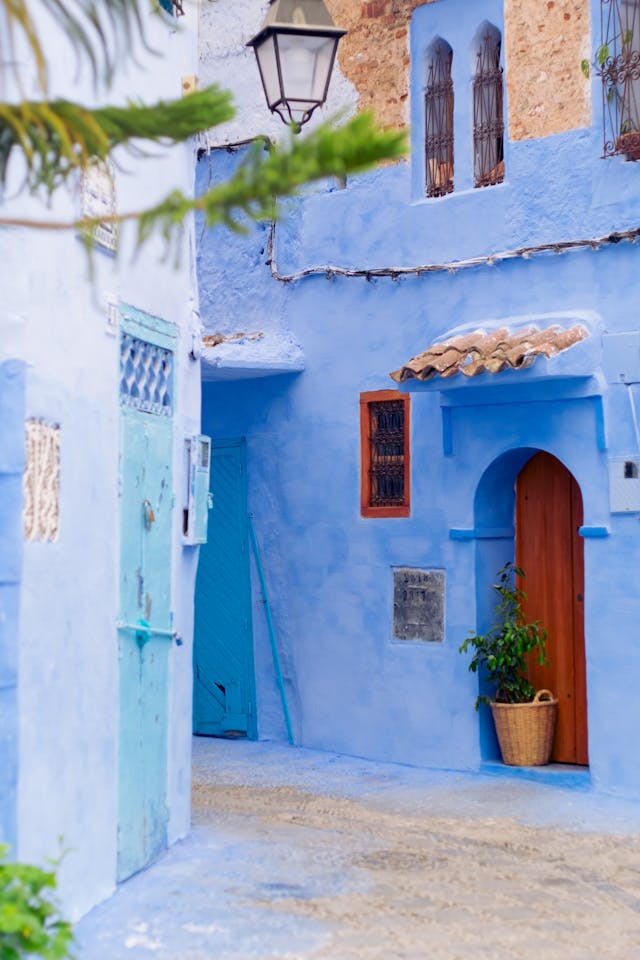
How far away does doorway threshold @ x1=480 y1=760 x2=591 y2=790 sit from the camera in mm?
9156

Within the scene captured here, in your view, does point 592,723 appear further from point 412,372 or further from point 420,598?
point 412,372

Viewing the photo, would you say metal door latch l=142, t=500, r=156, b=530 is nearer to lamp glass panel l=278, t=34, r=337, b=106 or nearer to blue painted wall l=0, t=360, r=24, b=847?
blue painted wall l=0, t=360, r=24, b=847

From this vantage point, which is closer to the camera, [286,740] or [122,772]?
[122,772]

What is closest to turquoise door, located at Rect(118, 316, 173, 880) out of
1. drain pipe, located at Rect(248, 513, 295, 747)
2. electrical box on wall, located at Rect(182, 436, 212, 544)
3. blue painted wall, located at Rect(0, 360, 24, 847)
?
electrical box on wall, located at Rect(182, 436, 212, 544)

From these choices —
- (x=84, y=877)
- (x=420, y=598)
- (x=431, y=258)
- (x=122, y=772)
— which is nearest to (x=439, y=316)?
(x=431, y=258)

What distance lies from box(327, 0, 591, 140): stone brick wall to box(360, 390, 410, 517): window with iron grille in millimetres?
2057

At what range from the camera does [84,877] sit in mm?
6184

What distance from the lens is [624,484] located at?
891 cm

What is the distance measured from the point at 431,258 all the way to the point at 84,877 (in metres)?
5.49

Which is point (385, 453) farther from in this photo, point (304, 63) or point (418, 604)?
point (304, 63)

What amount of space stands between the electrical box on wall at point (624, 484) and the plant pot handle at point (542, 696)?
144 cm

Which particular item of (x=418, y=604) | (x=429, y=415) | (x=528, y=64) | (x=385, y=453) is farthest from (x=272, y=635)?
(x=528, y=64)

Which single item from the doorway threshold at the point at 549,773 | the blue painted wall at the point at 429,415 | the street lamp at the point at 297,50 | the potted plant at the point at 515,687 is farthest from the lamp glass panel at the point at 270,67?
the doorway threshold at the point at 549,773

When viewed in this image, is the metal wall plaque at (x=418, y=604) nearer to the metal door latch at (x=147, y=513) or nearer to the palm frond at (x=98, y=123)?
the metal door latch at (x=147, y=513)
